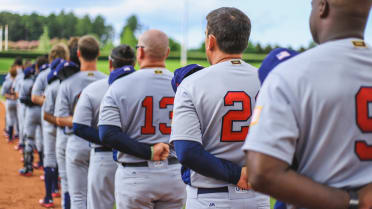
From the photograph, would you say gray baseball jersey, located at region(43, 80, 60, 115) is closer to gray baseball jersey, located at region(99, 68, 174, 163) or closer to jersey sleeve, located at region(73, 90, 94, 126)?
jersey sleeve, located at region(73, 90, 94, 126)

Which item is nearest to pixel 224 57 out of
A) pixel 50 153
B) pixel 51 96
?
pixel 51 96

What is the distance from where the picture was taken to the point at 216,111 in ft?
9.11

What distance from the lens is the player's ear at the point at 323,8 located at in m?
1.80

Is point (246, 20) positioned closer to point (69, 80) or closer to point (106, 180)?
point (106, 180)

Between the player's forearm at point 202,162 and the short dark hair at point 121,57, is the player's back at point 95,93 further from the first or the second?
the player's forearm at point 202,162

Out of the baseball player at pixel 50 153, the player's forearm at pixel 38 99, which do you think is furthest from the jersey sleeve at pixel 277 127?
the player's forearm at pixel 38 99

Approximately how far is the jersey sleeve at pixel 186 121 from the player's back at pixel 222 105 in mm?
32

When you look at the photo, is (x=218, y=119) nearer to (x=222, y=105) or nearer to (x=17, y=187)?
(x=222, y=105)

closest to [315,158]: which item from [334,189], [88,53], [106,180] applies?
[334,189]

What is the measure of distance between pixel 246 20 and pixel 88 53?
315 cm

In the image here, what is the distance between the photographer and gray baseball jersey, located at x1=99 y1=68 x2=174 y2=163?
13.1 feet

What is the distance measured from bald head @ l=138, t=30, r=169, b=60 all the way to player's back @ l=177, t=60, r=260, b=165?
4.05ft

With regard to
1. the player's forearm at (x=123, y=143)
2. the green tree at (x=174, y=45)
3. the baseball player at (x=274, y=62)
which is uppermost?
the baseball player at (x=274, y=62)

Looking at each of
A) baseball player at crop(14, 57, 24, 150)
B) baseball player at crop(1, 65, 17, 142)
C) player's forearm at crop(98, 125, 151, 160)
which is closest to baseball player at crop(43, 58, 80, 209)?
player's forearm at crop(98, 125, 151, 160)
